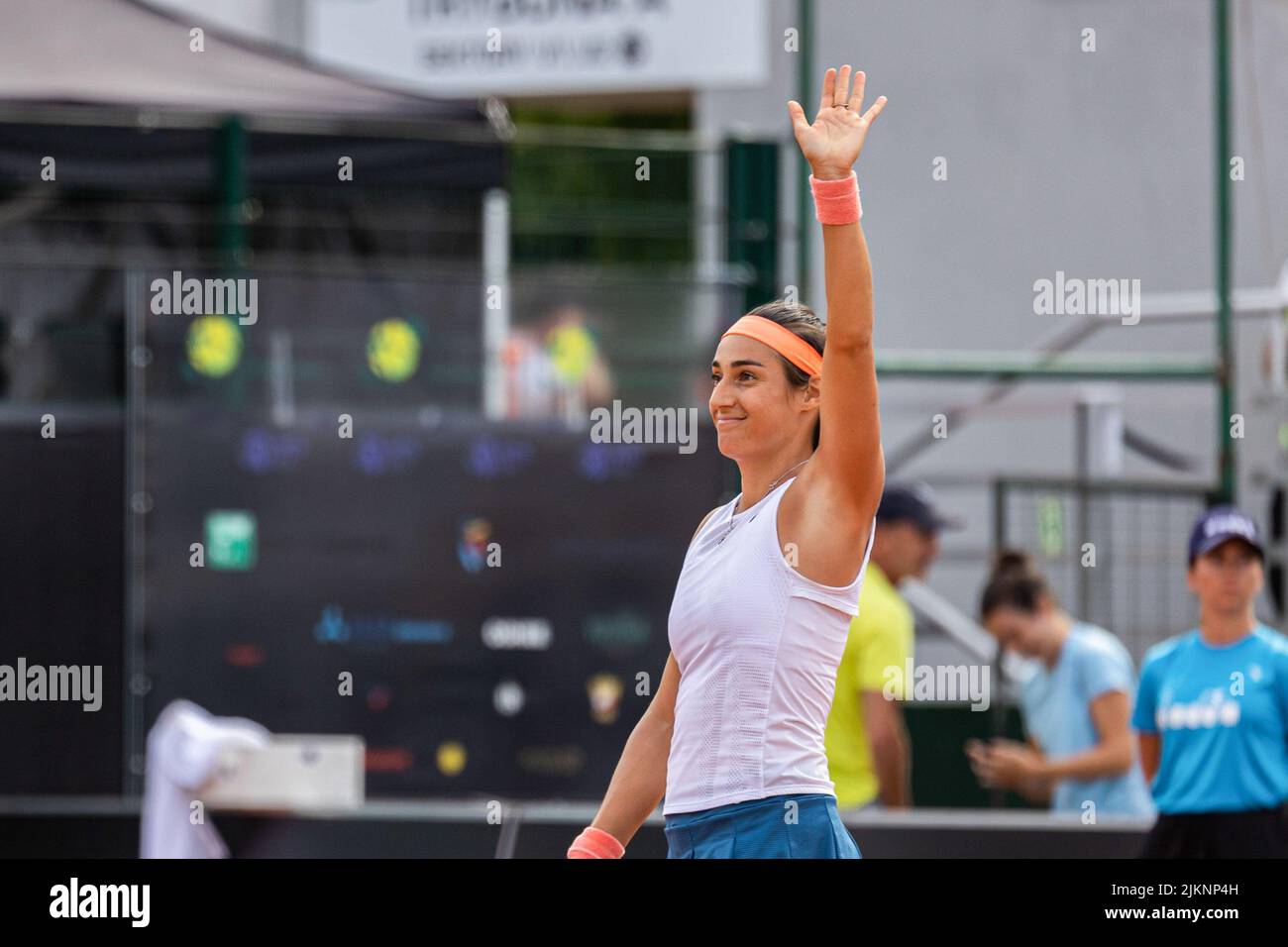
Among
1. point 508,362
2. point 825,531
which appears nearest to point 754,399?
point 825,531

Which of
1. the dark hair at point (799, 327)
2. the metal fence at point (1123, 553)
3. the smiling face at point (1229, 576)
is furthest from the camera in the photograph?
the metal fence at point (1123, 553)

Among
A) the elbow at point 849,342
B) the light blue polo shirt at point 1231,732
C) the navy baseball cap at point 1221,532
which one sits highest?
the elbow at point 849,342

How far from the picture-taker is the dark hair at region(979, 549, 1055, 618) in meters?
5.27

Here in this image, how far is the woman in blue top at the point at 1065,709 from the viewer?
4.96 metres

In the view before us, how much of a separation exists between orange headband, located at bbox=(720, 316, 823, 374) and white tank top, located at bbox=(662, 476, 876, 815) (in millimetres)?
176

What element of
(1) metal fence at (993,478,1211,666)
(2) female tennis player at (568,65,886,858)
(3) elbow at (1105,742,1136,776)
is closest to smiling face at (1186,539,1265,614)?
(3) elbow at (1105,742,1136,776)

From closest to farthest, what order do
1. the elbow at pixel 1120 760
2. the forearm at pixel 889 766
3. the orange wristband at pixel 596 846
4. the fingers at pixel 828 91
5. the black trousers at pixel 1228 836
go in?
the fingers at pixel 828 91 → the orange wristband at pixel 596 846 → the black trousers at pixel 1228 836 → the forearm at pixel 889 766 → the elbow at pixel 1120 760

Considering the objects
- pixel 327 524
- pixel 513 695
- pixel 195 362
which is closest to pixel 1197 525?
pixel 513 695

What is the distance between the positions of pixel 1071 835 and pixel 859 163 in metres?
2.05

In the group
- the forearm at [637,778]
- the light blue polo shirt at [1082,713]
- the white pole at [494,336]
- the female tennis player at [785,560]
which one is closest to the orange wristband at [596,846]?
the forearm at [637,778]

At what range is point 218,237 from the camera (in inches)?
248

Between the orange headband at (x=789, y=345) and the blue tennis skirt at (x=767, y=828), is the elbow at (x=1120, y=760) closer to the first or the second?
the blue tennis skirt at (x=767, y=828)

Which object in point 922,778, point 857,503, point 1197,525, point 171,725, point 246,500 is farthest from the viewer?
point 922,778

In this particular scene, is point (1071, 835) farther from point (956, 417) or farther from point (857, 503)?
point (857, 503)
